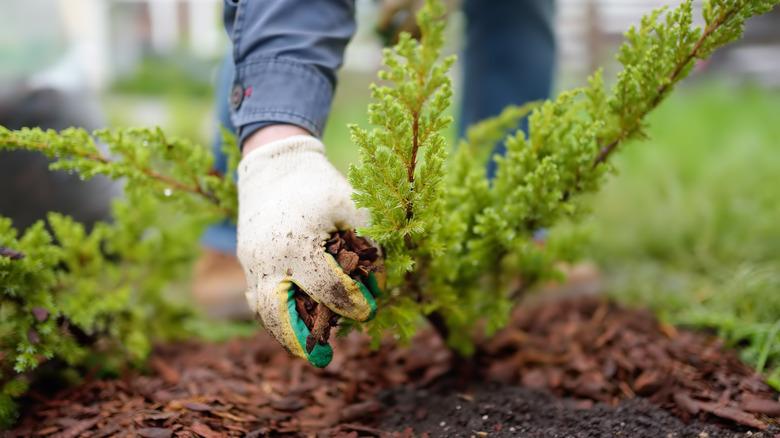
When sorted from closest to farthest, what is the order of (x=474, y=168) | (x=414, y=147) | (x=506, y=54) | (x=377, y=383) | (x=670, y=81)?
(x=414, y=147) → (x=670, y=81) → (x=474, y=168) → (x=377, y=383) → (x=506, y=54)

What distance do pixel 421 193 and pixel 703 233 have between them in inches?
84.3

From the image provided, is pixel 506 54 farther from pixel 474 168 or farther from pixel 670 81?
pixel 670 81

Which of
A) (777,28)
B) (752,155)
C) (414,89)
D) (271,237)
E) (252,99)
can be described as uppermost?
(777,28)

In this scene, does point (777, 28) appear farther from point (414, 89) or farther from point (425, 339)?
point (414, 89)

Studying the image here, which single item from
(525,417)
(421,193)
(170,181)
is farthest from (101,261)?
(525,417)

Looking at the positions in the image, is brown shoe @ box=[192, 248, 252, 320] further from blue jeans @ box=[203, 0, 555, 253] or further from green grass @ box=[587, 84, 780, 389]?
green grass @ box=[587, 84, 780, 389]

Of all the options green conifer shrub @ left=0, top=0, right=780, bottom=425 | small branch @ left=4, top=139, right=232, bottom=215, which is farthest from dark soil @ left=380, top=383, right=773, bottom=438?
small branch @ left=4, top=139, right=232, bottom=215

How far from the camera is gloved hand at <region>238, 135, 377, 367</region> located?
4.41 feet

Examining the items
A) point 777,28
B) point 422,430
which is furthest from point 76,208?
point 777,28

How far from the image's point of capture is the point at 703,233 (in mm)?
2881

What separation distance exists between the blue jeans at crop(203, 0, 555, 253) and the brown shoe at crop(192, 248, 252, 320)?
560 mm

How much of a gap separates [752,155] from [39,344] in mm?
3330

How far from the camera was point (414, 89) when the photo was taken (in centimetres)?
126

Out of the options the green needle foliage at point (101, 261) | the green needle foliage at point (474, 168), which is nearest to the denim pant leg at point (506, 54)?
the green needle foliage at point (474, 168)
